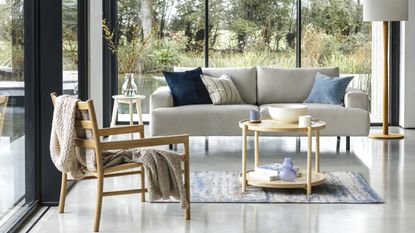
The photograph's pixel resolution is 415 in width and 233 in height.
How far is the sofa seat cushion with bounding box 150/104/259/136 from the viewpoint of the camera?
313 inches

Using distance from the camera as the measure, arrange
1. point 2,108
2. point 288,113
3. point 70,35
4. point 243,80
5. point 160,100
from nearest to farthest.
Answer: point 2,108 < point 288,113 < point 70,35 < point 160,100 < point 243,80

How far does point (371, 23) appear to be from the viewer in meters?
10.2

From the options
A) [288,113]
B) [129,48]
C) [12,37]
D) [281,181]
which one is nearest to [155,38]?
[129,48]

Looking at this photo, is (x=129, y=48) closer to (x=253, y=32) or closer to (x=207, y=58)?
(x=207, y=58)

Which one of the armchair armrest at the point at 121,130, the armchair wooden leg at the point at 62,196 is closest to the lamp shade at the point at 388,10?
the armchair armrest at the point at 121,130

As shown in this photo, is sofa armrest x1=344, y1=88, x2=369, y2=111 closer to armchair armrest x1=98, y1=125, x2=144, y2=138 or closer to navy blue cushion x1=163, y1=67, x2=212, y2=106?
navy blue cushion x1=163, y1=67, x2=212, y2=106

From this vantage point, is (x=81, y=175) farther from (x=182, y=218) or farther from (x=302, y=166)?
(x=302, y=166)

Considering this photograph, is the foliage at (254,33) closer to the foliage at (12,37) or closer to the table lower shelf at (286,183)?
the table lower shelf at (286,183)

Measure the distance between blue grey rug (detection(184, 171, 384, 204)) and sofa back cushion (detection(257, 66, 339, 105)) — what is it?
2.02 meters

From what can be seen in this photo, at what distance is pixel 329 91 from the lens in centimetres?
834

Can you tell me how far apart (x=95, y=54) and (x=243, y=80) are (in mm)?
1587

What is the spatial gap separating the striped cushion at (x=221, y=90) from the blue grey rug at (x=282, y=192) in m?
1.63

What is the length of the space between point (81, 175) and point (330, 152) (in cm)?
360

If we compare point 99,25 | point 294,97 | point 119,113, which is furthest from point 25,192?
point 119,113
